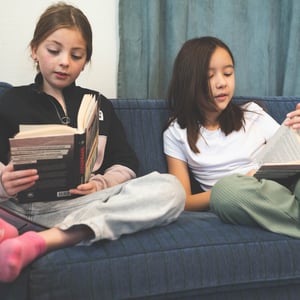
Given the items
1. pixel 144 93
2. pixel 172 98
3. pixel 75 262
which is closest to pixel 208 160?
pixel 172 98

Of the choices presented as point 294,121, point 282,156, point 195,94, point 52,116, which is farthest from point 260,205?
point 52,116

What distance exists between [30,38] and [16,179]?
30.2 inches

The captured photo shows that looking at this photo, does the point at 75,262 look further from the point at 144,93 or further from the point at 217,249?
the point at 144,93

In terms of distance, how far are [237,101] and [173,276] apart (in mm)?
848

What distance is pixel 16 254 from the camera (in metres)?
0.75

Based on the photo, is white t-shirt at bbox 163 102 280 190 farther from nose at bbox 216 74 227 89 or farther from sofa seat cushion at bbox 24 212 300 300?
sofa seat cushion at bbox 24 212 300 300

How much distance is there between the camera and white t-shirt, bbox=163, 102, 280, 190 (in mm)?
1324

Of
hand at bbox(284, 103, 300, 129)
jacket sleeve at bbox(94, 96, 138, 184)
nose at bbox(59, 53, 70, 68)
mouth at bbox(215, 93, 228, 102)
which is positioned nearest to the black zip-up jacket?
jacket sleeve at bbox(94, 96, 138, 184)

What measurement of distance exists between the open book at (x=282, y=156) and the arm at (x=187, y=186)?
21cm

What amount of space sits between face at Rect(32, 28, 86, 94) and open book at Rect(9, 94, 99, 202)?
0.80 feet

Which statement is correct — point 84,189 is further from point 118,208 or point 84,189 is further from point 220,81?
point 220,81

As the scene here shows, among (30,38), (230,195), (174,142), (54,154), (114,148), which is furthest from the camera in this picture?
(30,38)

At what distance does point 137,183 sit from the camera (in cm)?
96

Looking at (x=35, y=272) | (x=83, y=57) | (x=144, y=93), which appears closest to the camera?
(x=35, y=272)
